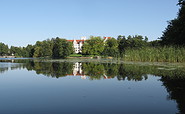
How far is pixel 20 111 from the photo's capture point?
13.8 ft

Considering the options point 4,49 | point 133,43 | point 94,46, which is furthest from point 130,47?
point 4,49

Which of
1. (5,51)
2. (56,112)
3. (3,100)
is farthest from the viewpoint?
(5,51)

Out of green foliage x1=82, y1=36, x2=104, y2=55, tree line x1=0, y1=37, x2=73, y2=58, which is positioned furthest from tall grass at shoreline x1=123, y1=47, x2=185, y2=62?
green foliage x1=82, y1=36, x2=104, y2=55

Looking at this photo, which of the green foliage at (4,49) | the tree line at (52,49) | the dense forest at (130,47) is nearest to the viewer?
the dense forest at (130,47)

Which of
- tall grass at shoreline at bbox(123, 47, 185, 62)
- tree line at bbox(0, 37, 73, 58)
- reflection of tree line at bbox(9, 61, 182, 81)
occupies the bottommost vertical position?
reflection of tree line at bbox(9, 61, 182, 81)

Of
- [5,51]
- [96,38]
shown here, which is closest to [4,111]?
[96,38]

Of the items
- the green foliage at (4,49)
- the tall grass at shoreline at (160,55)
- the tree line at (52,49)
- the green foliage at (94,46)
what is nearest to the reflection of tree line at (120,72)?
the tall grass at shoreline at (160,55)

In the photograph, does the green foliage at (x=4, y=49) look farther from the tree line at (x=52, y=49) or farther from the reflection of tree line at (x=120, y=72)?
the reflection of tree line at (x=120, y=72)

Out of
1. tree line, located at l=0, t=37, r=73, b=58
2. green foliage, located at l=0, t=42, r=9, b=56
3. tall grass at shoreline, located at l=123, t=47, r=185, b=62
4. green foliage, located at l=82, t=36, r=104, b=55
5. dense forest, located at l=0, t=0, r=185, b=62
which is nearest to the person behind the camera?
tall grass at shoreline, located at l=123, t=47, r=185, b=62

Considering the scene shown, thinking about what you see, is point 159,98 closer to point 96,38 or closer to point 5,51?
point 96,38

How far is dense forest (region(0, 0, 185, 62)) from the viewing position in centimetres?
2339

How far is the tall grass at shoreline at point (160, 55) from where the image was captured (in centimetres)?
2116

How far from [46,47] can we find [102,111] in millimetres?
72277

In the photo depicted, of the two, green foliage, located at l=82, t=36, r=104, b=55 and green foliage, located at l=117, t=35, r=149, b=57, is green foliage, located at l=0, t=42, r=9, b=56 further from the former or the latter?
green foliage, located at l=117, t=35, r=149, b=57
